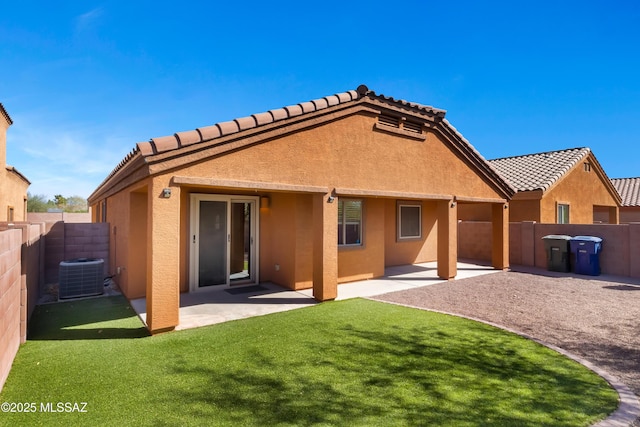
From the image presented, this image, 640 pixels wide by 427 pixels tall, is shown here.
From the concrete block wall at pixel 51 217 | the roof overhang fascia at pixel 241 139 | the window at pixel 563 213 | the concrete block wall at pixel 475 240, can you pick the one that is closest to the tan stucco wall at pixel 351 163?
the roof overhang fascia at pixel 241 139

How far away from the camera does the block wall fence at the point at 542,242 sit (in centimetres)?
1269

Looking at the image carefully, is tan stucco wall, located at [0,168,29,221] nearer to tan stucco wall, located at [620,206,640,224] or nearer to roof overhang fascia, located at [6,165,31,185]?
roof overhang fascia, located at [6,165,31,185]

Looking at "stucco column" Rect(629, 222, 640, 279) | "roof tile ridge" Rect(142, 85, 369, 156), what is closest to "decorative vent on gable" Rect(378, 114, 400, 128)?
"roof tile ridge" Rect(142, 85, 369, 156)

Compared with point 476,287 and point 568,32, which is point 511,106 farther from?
point 476,287

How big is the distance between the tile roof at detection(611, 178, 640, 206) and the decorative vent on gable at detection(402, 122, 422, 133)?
29.3 m

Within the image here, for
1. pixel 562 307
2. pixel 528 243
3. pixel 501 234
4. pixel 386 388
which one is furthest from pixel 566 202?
pixel 386 388

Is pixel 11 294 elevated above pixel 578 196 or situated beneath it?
situated beneath

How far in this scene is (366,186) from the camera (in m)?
9.76

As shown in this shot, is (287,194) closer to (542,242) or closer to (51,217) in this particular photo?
(542,242)

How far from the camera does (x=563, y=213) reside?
Answer: 63.6 feet

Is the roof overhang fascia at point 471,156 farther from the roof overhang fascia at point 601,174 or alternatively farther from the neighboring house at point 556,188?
the roof overhang fascia at point 601,174

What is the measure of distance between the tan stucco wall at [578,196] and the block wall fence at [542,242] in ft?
8.54

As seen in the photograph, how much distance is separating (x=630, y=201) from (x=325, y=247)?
1353 inches

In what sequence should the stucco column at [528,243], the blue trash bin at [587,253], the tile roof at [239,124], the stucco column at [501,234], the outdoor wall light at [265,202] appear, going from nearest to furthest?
the tile roof at [239,124]
the outdoor wall light at [265,202]
the blue trash bin at [587,253]
the stucco column at [501,234]
the stucco column at [528,243]
